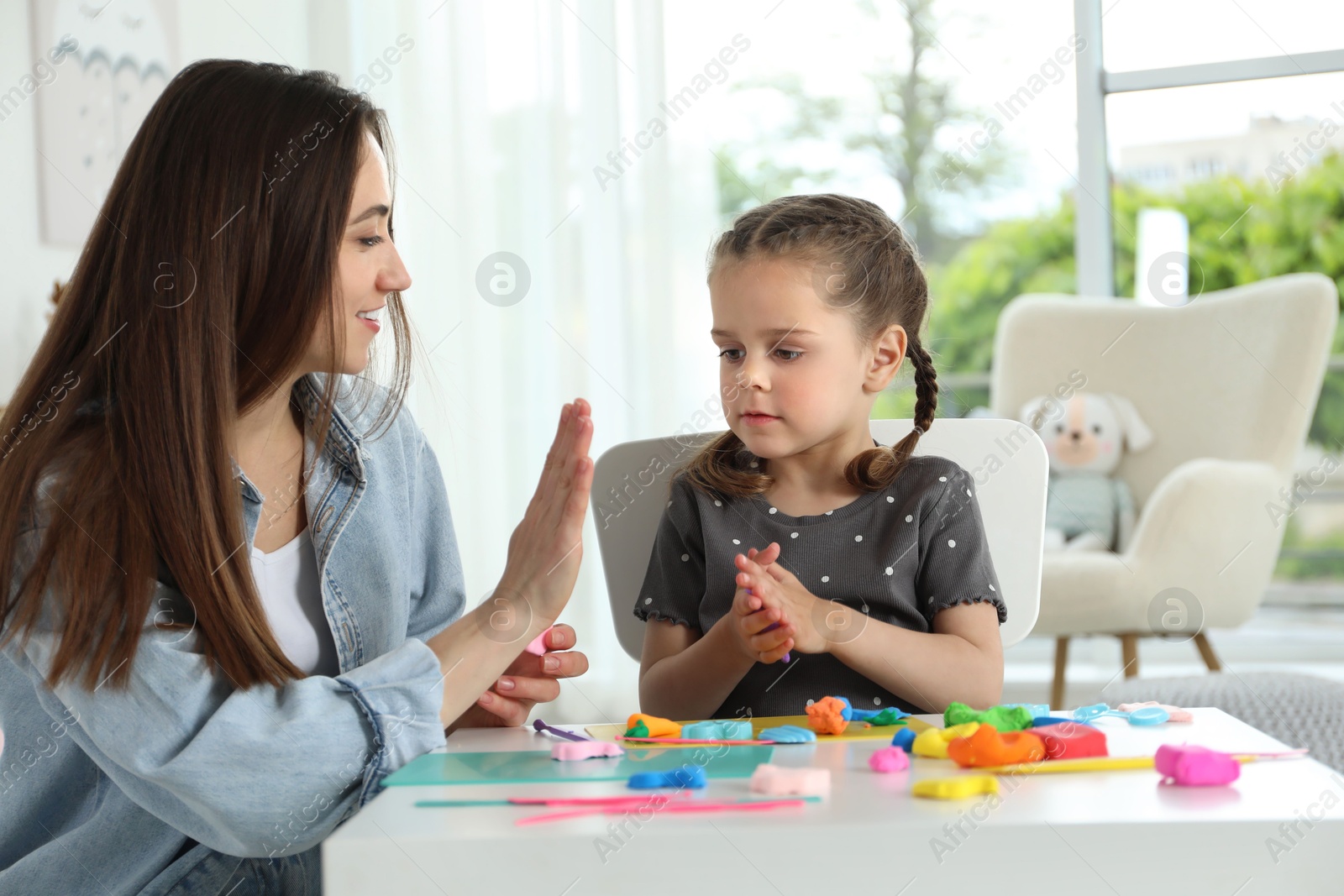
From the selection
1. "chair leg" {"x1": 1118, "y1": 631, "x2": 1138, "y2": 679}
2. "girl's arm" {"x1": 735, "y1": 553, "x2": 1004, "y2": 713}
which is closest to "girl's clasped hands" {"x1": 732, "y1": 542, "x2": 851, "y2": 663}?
"girl's arm" {"x1": 735, "y1": 553, "x2": 1004, "y2": 713}

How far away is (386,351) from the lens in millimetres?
1256

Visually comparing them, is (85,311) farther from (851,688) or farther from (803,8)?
(803,8)

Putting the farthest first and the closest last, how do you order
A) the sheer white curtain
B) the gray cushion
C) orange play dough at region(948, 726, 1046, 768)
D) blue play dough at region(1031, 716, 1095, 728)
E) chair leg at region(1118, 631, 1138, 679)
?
the sheer white curtain, chair leg at region(1118, 631, 1138, 679), the gray cushion, blue play dough at region(1031, 716, 1095, 728), orange play dough at region(948, 726, 1046, 768)

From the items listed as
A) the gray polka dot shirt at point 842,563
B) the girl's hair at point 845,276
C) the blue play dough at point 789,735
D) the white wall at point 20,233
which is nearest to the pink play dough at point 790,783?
the blue play dough at point 789,735

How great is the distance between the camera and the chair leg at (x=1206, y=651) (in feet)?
Result: 8.21

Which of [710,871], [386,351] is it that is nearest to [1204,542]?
[386,351]

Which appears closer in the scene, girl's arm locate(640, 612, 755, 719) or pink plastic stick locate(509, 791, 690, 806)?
pink plastic stick locate(509, 791, 690, 806)

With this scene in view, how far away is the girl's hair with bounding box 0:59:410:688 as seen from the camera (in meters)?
0.72

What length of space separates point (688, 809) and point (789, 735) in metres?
0.19

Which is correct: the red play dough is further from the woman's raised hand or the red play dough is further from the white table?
the woman's raised hand

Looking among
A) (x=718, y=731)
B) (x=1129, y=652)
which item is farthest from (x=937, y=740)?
(x=1129, y=652)

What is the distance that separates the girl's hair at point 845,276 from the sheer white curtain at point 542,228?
71.8 inches

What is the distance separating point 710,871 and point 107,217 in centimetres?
68

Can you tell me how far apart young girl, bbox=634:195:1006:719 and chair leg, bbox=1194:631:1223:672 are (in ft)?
5.38
